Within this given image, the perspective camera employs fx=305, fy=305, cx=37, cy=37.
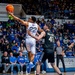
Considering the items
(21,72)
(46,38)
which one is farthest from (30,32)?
(21,72)

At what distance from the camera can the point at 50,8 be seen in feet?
97.0

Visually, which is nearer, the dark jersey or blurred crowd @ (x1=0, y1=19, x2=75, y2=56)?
the dark jersey

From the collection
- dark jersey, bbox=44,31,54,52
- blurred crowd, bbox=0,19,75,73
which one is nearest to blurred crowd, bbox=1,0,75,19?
blurred crowd, bbox=0,19,75,73

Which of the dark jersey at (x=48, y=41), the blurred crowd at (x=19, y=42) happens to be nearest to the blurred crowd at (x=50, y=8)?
the blurred crowd at (x=19, y=42)

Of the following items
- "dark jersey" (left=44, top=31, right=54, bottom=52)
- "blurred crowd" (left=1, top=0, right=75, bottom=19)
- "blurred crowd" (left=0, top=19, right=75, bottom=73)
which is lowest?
"blurred crowd" (left=0, top=19, right=75, bottom=73)

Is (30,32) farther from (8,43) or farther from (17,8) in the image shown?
(17,8)

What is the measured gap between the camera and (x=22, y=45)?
19438mm

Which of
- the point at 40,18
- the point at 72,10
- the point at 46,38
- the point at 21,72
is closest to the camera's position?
the point at 46,38

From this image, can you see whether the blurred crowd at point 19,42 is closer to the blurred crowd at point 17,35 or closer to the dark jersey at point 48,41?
the blurred crowd at point 17,35

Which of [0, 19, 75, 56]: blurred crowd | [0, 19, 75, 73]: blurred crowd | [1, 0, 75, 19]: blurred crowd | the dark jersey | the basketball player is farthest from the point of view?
[1, 0, 75, 19]: blurred crowd

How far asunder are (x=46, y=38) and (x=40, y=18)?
52.8 feet

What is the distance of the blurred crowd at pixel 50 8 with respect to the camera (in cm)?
2831

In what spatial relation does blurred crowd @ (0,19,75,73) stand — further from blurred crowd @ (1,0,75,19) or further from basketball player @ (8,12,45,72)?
basketball player @ (8,12,45,72)

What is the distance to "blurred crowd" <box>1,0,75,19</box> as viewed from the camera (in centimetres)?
2831
